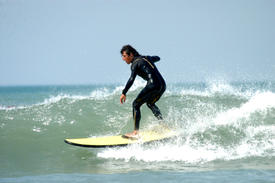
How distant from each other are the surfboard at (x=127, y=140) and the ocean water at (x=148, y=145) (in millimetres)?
125

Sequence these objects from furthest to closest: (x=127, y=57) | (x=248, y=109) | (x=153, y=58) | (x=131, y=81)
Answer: (x=248, y=109)
(x=153, y=58)
(x=127, y=57)
(x=131, y=81)

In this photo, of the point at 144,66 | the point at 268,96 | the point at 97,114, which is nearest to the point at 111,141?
the point at 144,66

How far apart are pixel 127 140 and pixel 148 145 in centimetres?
44

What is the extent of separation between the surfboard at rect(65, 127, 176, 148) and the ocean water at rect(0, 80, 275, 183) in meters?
0.12

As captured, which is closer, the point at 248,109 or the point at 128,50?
the point at 128,50

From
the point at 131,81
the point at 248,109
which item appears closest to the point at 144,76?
the point at 131,81

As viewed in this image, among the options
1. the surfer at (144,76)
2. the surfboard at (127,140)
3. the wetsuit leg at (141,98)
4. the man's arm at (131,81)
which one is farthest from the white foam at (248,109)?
the man's arm at (131,81)

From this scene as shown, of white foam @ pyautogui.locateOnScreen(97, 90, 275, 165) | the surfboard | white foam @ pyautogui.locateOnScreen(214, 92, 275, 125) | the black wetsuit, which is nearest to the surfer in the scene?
the black wetsuit

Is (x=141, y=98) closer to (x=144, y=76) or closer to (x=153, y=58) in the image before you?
(x=144, y=76)

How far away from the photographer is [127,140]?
693cm

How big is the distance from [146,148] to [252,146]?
204 centimetres

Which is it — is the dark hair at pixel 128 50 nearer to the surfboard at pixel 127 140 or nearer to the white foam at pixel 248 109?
the surfboard at pixel 127 140

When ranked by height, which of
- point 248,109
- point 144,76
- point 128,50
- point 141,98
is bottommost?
point 248,109

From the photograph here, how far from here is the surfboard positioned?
675 cm
